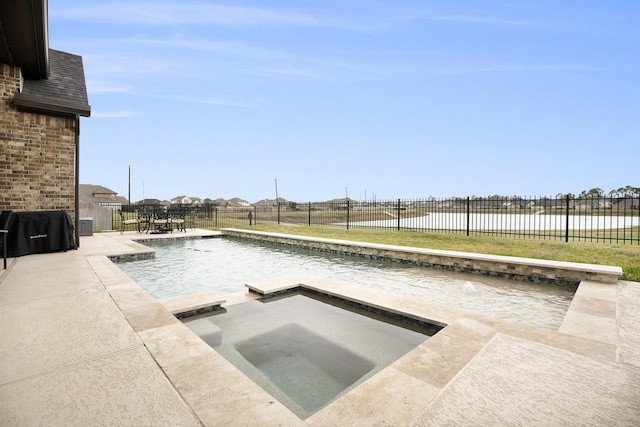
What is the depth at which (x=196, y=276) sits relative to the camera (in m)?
5.51

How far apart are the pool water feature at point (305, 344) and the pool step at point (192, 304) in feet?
0.49

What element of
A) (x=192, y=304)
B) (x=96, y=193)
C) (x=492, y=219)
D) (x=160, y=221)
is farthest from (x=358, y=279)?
(x=96, y=193)

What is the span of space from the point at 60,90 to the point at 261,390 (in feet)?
28.5

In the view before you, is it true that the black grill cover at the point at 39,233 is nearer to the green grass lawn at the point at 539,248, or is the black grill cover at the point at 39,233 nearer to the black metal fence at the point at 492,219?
the black metal fence at the point at 492,219

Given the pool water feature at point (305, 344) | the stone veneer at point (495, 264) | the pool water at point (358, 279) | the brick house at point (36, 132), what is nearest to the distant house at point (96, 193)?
the brick house at point (36, 132)

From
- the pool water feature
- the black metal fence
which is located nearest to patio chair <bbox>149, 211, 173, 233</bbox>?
the black metal fence

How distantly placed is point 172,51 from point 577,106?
22.9 m

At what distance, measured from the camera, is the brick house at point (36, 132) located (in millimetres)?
5957

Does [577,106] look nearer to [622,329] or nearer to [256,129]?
[622,329]

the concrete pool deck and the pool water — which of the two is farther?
the pool water

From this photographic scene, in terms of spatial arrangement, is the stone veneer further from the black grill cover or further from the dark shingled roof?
the dark shingled roof

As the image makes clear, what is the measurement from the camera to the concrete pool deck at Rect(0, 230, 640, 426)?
1.48 meters

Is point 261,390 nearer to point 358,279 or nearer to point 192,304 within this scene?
point 192,304

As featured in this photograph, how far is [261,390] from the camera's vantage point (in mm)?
1698
